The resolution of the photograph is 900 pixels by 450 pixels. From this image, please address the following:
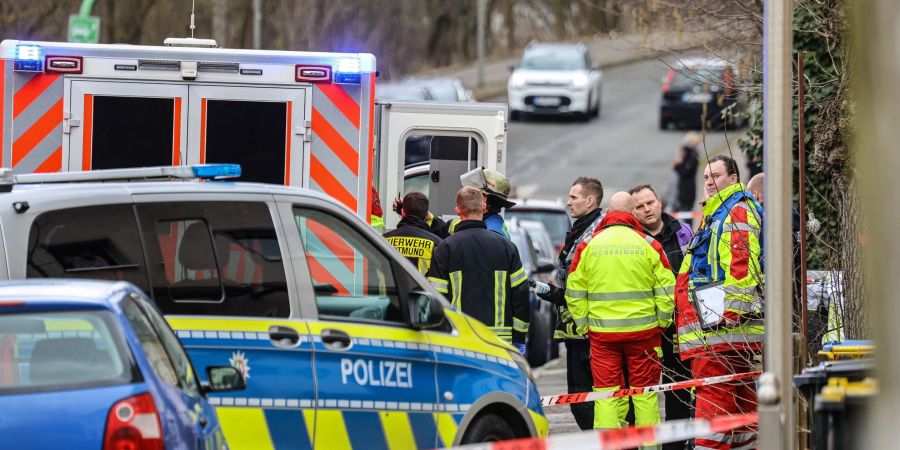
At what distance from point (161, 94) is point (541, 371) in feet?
23.2

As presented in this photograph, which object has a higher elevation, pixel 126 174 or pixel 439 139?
pixel 439 139

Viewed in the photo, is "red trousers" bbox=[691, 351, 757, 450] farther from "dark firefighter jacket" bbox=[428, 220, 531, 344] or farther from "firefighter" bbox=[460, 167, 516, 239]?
"firefighter" bbox=[460, 167, 516, 239]

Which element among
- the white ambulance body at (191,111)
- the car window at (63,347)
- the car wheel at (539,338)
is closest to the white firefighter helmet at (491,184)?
the white ambulance body at (191,111)

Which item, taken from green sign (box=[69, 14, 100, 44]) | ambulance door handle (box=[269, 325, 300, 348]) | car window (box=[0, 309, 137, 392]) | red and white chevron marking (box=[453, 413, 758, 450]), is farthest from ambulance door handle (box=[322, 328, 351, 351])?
green sign (box=[69, 14, 100, 44])

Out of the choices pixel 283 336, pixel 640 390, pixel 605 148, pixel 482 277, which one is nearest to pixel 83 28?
pixel 482 277

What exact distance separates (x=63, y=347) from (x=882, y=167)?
2.95 meters

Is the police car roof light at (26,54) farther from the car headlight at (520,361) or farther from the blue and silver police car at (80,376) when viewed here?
the blue and silver police car at (80,376)

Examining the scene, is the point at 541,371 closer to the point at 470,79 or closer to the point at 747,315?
the point at 747,315

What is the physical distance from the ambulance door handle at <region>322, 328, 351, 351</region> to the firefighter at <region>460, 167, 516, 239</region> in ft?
10.1

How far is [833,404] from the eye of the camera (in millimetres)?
5418

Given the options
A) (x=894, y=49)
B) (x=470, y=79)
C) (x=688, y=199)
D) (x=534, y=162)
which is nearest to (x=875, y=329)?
(x=894, y=49)

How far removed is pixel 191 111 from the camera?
9.64 meters

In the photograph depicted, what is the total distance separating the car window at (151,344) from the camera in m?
5.52

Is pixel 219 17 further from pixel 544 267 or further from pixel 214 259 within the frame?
pixel 214 259
